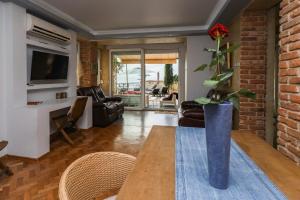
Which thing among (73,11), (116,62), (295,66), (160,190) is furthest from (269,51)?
(116,62)

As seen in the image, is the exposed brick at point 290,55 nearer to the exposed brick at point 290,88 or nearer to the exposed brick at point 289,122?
the exposed brick at point 290,88

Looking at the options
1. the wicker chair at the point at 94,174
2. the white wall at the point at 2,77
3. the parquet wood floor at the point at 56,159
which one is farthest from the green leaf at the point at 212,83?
the white wall at the point at 2,77

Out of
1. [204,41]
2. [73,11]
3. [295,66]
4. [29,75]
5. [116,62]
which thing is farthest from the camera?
[116,62]

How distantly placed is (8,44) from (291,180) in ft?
12.5

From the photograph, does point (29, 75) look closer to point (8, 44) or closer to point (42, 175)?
point (8, 44)

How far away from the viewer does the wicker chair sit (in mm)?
955

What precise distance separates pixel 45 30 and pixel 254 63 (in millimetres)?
→ 3787

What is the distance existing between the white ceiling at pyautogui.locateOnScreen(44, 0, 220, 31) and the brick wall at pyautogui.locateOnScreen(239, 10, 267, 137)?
78 centimetres

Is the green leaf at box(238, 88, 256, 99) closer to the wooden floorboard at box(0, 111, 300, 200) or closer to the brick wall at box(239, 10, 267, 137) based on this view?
the wooden floorboard at box(0, 111, 300, 200)

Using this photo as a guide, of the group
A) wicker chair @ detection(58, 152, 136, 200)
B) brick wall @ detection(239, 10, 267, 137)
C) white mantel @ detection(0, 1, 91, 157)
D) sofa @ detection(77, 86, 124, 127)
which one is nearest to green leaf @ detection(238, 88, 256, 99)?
wicker chair @ detection(58, 152, 136, 200)

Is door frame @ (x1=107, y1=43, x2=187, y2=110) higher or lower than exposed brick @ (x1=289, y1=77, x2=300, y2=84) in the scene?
higher

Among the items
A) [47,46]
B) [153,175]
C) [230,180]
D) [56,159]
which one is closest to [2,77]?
[47,46]

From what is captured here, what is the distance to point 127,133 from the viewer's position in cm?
459

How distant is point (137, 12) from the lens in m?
4.27
